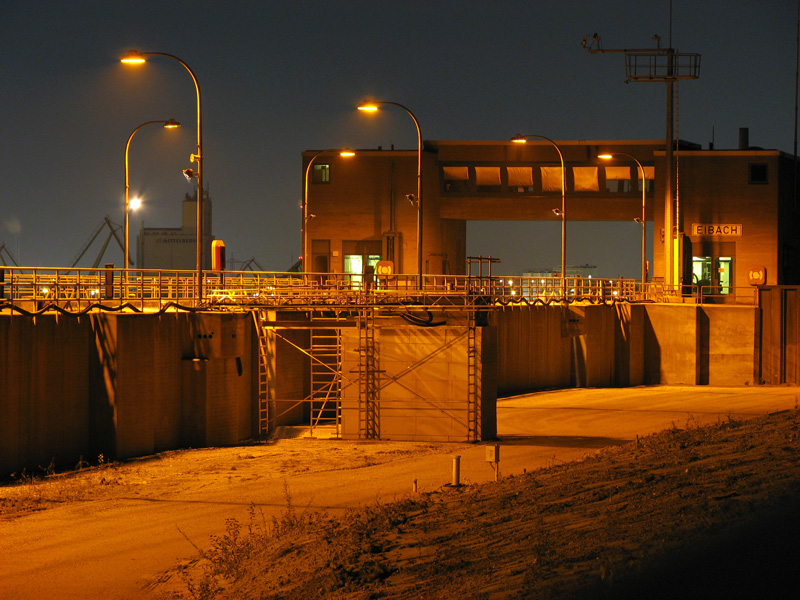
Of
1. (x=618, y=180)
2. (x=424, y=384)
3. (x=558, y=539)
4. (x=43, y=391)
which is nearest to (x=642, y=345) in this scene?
(x=618, y=180)

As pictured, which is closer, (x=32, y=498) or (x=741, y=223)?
(x=32, y=498)

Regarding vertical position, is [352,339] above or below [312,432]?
above

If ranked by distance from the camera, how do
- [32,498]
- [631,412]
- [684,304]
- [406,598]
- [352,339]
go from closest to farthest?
[406,598] < [32,498] < [352,339] < [631,412] < [684,304]

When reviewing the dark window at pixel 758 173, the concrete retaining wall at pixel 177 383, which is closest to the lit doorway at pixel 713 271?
the dark window at pixel 758 173

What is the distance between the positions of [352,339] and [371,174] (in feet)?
113

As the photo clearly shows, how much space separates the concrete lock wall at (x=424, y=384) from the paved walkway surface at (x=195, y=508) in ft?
3.48

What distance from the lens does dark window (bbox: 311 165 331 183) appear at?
60.3 meters

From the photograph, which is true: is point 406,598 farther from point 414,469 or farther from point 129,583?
point 414,469

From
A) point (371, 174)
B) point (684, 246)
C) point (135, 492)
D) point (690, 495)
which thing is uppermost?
point (371, 174)

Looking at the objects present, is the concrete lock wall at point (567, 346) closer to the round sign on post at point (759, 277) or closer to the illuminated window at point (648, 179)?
the round sign on post at point (759, 277)

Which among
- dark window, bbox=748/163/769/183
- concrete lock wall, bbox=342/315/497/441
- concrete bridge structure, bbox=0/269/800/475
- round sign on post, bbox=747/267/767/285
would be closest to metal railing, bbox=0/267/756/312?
concrete bridge structure, bbox=0/269/800/475

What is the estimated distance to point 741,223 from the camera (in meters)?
56.8

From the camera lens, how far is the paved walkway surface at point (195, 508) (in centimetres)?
1353

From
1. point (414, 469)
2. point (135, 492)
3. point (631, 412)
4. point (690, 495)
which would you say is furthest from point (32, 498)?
point (631, 412)
